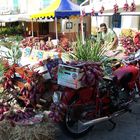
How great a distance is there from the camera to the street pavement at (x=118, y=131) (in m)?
4.94

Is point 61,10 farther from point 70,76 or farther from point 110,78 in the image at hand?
point 70,76

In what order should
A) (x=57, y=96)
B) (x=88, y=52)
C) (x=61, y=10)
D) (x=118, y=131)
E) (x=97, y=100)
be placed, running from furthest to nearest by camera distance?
(x=61, y=10)
(x=88, y=52)
(x=118, y=131)
(x=97, y=100)
(x=57, y=96)

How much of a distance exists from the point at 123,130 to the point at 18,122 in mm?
1779

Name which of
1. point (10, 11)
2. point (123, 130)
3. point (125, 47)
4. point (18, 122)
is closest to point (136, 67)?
point (123, 130)

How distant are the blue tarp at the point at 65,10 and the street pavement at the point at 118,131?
26.6ft

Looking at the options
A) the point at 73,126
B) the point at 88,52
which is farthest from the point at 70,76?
the point at 88,52

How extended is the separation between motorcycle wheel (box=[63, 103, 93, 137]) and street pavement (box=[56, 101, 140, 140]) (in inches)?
3.3

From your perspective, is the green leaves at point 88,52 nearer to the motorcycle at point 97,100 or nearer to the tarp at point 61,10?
the motorcycle at point 97,100

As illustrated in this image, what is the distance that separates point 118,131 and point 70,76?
4.33ft

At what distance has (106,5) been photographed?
32.7 feet

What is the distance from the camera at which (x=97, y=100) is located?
15.9ft

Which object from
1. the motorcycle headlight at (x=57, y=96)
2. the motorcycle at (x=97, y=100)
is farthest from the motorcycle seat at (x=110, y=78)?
the motorcycle headlight at (x=57, y=96)

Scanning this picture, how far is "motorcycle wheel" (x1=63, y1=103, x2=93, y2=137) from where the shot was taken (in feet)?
15.3

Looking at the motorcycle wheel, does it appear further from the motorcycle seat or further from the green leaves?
the green leaves
